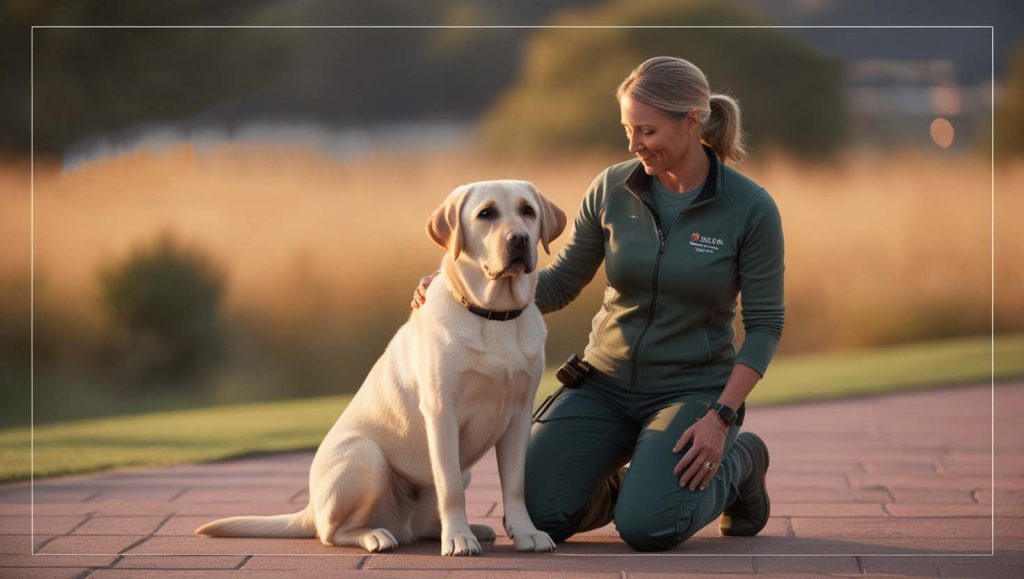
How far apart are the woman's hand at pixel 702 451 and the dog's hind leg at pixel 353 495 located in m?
0.90

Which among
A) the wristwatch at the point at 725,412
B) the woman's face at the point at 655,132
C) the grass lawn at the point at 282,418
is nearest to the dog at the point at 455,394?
the woman's face at the point at 655,132

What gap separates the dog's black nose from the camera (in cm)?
347

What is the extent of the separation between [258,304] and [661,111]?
9303 mm

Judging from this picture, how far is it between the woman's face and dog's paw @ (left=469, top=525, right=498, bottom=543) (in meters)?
1.24

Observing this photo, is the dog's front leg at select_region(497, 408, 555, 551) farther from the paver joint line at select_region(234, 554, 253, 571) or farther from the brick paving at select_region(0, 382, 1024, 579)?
the paver joint line at select_region(234, 554, 253, 571)

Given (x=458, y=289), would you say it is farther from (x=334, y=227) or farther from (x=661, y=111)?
(x=334, y=227)

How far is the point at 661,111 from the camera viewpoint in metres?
3.78

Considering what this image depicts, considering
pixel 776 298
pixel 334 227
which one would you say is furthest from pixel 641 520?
pixel 334 227

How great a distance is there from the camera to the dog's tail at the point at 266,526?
3.90 meters

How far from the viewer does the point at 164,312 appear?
1200cm

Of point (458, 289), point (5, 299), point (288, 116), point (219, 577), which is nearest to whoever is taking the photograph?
point (219, 577)

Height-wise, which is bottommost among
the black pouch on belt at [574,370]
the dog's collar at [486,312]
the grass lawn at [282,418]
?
the grass lawn at [282,418]

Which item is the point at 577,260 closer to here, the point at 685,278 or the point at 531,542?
the point at 685,278

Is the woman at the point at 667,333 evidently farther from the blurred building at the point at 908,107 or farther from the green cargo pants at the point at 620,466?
the blurred building at the point at 908,107
